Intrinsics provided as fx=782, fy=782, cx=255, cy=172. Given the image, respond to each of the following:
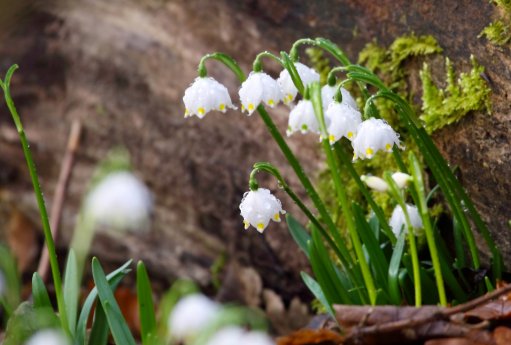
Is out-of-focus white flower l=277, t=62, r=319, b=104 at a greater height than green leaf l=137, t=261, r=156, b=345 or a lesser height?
greater

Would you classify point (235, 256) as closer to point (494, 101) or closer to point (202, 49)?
point (202, 49)

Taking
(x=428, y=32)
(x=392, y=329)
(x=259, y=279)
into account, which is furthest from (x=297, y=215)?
(x=392, y=329)

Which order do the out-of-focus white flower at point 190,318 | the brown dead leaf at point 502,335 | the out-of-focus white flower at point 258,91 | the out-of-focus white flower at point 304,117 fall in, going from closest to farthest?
1. the brown dead leaf at point 502,335
2. the out-of-focus white flower at point 304,117
3. the out-of-focus white flower at point 258,91
4. the out-of-focus white flower at point 190,318

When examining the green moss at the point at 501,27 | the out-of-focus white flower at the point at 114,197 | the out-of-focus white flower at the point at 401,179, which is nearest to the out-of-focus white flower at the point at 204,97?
the out-of-focus white flower at the point at 401,179

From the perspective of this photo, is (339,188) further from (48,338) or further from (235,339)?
(48,338)

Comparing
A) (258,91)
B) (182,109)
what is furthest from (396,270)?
(182,109)

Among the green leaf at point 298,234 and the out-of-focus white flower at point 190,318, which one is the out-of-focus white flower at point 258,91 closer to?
the green leaf at point 298,234

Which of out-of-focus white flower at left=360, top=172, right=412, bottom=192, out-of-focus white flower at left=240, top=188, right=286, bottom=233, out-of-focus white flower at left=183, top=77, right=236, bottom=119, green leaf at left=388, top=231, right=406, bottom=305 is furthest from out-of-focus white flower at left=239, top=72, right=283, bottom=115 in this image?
green leaf at left=388, top=231, right=406, bottom=305

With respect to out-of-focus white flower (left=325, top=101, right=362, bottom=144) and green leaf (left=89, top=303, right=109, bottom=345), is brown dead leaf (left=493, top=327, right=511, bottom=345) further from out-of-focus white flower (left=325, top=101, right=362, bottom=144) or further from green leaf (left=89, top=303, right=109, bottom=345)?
green leaf (left=89, top=303, right=109, bottom=345)
